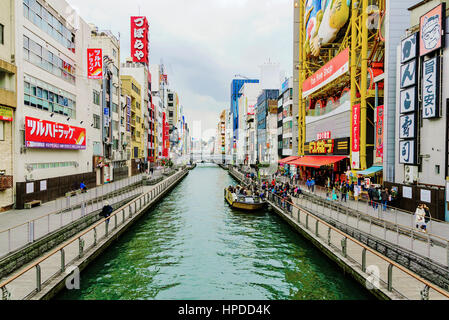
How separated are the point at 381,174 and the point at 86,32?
35657 mm

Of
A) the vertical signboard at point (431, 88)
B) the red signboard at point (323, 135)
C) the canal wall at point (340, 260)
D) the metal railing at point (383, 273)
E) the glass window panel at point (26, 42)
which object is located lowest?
the canal wall at point (340, 260)

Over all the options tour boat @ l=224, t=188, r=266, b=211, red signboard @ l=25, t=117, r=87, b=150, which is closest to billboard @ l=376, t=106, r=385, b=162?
tour boat @ l=224, t=188, r=266, b=211

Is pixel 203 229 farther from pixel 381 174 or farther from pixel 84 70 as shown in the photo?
pixel 84 70

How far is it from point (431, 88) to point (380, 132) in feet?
26.5

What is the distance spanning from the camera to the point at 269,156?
276ft

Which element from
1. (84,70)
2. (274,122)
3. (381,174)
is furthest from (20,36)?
(274,122)

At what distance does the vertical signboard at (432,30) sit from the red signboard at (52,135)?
2882 cm

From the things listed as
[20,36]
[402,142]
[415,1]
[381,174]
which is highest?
[415,1]

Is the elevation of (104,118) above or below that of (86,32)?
below

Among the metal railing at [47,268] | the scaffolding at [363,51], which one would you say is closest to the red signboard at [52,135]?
the metal railing at [47,268]

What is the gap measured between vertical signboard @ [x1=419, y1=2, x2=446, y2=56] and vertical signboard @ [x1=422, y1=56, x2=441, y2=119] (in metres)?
0.82

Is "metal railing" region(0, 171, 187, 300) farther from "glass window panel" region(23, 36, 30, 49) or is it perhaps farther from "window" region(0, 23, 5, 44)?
"glass window panel" region(23, 36, 30, 49)

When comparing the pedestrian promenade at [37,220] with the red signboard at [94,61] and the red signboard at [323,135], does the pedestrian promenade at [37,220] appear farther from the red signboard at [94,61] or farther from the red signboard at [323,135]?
the red signboard at [323,135]

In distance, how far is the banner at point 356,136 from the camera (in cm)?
3056
